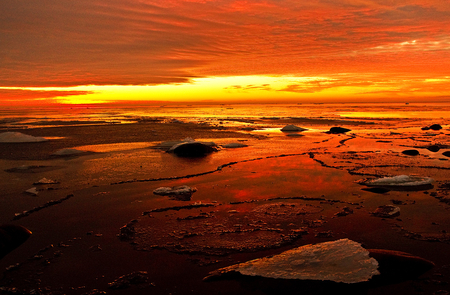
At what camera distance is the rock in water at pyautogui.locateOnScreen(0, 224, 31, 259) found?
5232mm

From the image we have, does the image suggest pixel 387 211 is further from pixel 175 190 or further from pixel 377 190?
pixel 175 190

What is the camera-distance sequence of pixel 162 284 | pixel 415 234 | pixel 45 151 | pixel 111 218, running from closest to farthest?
pixel 162 284, pixel 415 234, pixel 111 218, pixel 45 151

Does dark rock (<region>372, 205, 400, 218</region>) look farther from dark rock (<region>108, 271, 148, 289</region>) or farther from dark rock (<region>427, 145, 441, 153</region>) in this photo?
dark rock (<region>427, 145, 441, 153</region>)

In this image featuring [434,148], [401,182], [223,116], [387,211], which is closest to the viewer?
[387,211]

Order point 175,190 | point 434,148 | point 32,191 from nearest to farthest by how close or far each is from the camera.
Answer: point 32,191 → point 175,190 → point 434,148

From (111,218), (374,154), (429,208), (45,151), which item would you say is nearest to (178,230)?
(111,218)

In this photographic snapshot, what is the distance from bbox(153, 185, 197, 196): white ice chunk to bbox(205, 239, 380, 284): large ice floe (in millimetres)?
4169

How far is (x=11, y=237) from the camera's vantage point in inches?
215

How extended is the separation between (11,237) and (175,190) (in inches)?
157

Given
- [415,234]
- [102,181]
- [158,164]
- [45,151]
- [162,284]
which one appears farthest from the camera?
[45,151]

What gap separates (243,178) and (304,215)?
361cm

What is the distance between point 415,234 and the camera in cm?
575

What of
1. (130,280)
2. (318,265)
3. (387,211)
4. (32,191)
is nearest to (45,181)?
(32,191)

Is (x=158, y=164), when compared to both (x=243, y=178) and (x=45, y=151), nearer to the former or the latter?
(x=243, y=178)
